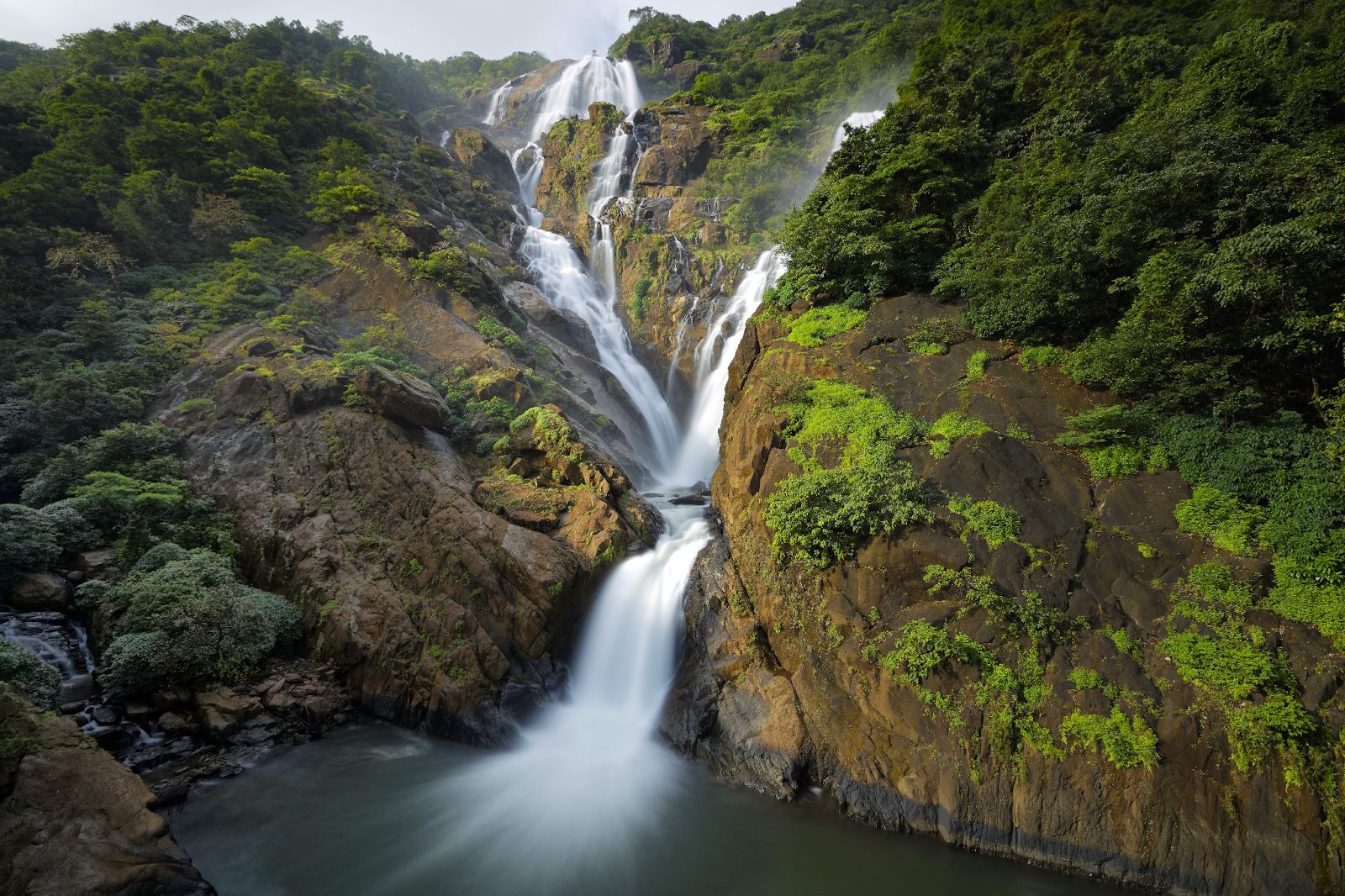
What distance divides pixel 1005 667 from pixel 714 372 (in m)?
18.0

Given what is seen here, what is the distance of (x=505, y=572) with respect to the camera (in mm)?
12094

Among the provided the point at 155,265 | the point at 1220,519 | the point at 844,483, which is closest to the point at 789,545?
the point at 844,483

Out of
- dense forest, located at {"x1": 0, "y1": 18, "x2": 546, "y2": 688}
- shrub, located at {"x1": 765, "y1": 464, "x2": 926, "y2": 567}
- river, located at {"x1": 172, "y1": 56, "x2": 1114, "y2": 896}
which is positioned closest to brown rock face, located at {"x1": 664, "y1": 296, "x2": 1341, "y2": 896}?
shrub, located at {"x1": 765, "y1": 464, "x2": 926, "y2": 567}

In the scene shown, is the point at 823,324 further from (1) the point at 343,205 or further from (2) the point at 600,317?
(1) the point at 343,205

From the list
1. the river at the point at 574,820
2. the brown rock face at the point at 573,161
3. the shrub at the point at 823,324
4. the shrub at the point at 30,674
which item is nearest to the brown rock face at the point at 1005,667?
the river at the point at 574,820

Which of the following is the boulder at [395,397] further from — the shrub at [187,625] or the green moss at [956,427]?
the green moss at [956,427]

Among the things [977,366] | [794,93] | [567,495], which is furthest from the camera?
[794,93]

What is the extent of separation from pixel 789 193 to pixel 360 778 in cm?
3576

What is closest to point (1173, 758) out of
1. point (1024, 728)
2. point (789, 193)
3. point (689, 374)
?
point (1024, 728)

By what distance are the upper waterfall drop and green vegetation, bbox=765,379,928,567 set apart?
5944 centimetres

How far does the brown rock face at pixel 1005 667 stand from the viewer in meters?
6.94

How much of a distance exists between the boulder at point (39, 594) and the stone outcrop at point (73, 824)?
533cm

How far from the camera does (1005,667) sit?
8117 millimetres

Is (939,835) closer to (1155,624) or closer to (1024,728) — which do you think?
(1024,728)
